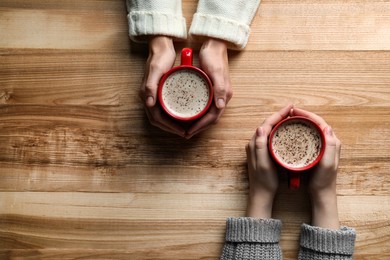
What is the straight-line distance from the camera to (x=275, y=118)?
1.19 metres

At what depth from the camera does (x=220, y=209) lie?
1.23 metres

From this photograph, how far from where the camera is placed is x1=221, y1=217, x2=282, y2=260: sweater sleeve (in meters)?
1.17

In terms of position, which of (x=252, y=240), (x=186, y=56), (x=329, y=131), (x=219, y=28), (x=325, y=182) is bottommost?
(x=252, y=240)

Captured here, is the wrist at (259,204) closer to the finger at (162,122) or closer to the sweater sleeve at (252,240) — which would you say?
the sweater sleeve at (252,240)

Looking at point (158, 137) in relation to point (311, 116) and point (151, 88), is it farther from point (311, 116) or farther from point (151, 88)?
point (311, 116)

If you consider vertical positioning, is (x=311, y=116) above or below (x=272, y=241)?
above

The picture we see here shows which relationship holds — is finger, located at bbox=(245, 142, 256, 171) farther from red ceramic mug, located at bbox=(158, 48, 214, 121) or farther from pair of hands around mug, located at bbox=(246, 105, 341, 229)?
red ceramic mug, located at bbox=(158, 48, 214, 121)

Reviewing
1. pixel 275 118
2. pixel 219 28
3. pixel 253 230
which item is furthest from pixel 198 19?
pixel 253 230

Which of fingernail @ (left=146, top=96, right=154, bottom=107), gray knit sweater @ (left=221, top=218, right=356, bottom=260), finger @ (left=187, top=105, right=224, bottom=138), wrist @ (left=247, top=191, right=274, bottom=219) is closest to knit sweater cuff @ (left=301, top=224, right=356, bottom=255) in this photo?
gray knit sweater @ (left=221, top=218, right=356, bottom=260)

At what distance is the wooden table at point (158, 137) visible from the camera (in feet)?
4.02

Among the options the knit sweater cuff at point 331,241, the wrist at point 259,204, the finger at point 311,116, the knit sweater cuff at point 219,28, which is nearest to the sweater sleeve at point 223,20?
the knit sweater cuff at point 219,28

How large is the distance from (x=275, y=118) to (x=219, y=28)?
0.80 feet

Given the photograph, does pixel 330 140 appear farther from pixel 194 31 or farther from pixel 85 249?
pixel 85 249

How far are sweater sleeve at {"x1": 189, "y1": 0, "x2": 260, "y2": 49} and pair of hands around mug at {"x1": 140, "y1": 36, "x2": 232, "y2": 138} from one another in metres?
0.02
